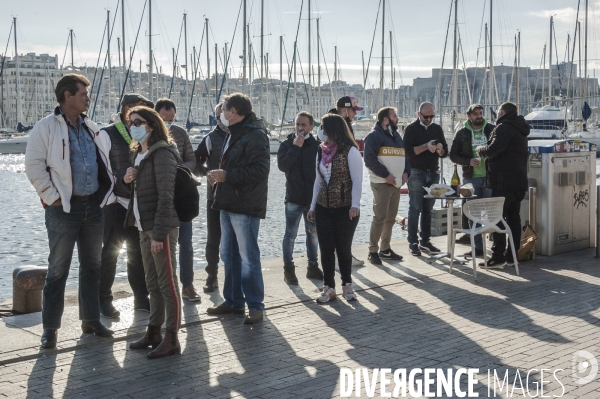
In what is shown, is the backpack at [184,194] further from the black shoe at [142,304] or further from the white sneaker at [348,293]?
the white sneaker at [348,293]

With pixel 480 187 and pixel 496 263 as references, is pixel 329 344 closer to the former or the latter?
pixel 496 263

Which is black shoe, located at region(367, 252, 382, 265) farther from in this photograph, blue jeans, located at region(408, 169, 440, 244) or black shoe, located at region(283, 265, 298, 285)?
black shoe, located at region(283, 265, 298, 285)

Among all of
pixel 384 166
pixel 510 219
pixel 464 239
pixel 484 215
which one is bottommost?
pixel 464 239

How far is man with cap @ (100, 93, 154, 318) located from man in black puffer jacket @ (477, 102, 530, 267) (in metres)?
4.51

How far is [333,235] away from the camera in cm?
827

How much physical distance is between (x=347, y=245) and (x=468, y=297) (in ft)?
4.49

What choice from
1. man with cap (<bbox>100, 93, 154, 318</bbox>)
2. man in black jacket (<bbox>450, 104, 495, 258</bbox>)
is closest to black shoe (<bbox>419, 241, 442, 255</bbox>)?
man in black jacket (<bbox>450, 104, 495, 258</bbox>)

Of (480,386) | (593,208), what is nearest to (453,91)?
(593,208)

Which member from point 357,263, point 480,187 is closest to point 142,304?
point 357,263

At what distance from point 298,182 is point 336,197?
1141mm

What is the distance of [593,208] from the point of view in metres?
11.5

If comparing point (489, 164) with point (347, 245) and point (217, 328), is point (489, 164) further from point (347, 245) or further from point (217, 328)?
point (217, 328)

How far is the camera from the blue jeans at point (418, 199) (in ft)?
36.2

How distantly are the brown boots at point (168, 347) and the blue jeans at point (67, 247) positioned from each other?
89cm
